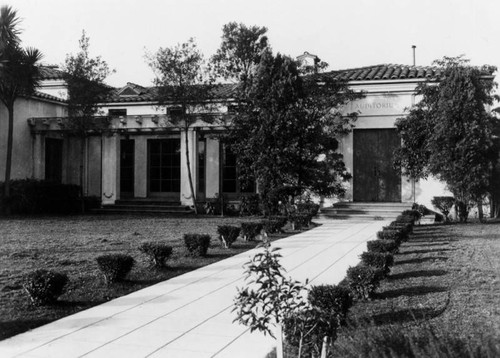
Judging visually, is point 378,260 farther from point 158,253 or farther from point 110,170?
point 110,170

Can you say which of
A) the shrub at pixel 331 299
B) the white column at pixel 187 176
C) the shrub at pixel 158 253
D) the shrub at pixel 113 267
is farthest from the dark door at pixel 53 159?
the shrub at pixel 331 299

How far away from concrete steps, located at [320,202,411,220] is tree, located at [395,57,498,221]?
9.03ft

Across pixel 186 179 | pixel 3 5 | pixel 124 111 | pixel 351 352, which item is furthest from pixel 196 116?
pixel 351 352

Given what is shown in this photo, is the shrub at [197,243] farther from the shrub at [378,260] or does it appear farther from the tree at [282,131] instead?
the tree at [282,131]

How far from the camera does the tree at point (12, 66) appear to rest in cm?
1891

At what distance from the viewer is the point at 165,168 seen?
23.8 meters

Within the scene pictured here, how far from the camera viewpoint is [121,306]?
→ 246 inches

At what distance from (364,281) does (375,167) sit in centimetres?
1459

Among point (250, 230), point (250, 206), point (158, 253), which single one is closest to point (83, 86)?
point (250, 206)

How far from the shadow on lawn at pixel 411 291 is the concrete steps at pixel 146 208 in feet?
48.4

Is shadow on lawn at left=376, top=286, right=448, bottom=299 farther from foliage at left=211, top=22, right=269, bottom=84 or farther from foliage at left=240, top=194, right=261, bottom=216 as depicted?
foliage at left=211, top=22, right=269, bottom=84

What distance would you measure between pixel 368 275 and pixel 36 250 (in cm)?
748

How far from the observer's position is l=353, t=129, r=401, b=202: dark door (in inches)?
800

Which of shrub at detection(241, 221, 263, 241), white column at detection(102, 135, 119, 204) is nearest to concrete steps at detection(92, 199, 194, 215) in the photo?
white column at detection(102, 135, 119, 204)
